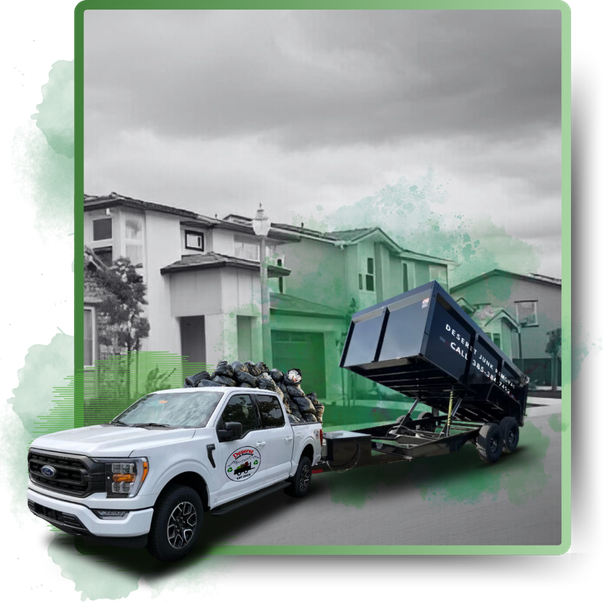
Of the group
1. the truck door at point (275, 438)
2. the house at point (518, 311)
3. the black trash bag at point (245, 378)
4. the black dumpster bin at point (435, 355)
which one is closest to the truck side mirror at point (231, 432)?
the truck door at point (275, 438)

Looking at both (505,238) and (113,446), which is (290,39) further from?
(113,446)

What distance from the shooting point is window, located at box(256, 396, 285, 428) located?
6.66 m

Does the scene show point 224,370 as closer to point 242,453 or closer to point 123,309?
point 242,453

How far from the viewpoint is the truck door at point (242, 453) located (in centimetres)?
579

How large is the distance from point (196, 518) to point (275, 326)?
97.4 inches

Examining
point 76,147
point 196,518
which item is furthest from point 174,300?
point 196,518

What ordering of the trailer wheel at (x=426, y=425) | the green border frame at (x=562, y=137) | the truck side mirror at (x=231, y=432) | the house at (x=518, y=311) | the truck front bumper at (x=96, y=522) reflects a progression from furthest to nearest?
the trailer wheel at (x=426, y=425) < the house at (x=518, y=311) < the green border frame at (x=562, y=137) < the truck side mirror at (x=231, y=432) < the truck front bumper at (x=96, y=522)

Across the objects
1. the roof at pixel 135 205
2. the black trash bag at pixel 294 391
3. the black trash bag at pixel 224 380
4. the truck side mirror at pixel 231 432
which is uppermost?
the roof at pixel 135 205

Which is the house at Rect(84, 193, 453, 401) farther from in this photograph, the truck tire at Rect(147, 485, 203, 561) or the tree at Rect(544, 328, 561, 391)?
the truck tire at Rect(147, 485, 203, 561)

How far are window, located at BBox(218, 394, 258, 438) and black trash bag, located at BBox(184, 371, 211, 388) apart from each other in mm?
608

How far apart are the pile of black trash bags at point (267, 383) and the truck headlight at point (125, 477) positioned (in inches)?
67.4

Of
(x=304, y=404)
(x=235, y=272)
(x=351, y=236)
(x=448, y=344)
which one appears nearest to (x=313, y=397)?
(x=304, y=404)

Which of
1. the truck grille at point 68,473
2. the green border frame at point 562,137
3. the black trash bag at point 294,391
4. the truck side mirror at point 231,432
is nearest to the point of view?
the truck grille at point 68,473

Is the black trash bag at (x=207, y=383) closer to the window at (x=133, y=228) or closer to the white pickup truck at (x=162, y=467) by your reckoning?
the white pickup truck at (x=162, y=467)
